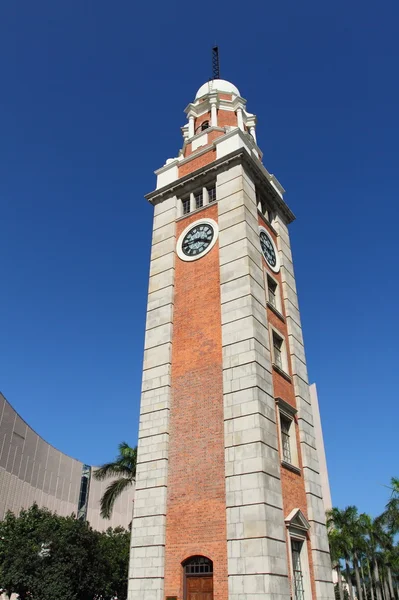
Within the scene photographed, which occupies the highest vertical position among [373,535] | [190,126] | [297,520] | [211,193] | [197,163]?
[190,126]

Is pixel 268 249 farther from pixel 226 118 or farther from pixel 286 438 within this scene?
pixel 226 118

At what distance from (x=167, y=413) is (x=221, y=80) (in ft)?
76.8

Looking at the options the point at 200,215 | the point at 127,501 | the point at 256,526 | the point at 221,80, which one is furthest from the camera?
the point at 127,501

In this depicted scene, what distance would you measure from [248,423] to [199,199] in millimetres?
12631

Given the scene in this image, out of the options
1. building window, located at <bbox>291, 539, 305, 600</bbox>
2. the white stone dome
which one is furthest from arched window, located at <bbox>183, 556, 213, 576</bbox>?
the white stone dome

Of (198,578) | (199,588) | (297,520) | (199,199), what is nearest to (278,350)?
(297,520)

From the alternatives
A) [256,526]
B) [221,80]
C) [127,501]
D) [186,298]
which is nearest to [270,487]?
[256,526]

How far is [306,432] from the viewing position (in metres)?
20.5

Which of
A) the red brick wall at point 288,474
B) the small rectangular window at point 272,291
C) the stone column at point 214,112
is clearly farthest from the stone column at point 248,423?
the stone column at point 214,112

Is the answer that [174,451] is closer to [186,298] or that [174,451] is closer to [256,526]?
[256,526]

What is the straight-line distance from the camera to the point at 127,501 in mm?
81938

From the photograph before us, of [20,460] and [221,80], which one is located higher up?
[221,80]

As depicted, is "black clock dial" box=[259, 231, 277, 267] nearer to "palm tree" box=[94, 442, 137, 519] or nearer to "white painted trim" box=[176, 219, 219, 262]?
"white painted trim" box=[176, 219, 219, 262]

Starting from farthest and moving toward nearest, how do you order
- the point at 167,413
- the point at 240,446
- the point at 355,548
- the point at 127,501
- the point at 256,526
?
the point at 127,501
the point at 355,548
the point at 167,413
the point at 240,446
the point at 256,526
